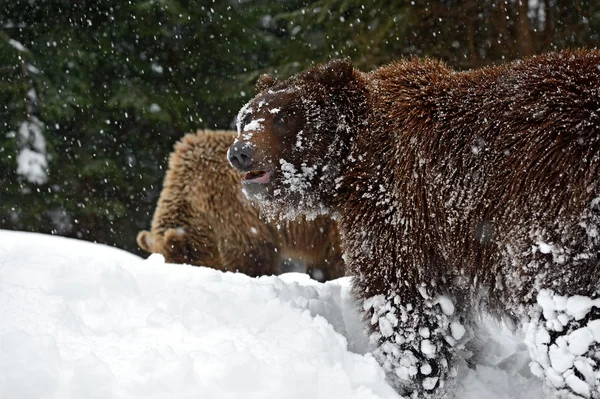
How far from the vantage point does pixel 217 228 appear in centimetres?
685

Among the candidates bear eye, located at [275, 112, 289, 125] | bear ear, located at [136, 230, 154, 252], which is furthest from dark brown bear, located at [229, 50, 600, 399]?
bear ear, located at [136, 230, 154, 252]

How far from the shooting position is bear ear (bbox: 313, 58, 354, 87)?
3.63m

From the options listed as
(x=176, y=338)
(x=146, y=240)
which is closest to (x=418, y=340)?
(x=176, y=338)

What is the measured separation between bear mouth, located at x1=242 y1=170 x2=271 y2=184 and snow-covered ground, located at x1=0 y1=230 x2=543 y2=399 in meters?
0.68

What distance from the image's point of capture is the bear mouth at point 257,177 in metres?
3.56

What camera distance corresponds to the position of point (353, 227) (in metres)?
3.45

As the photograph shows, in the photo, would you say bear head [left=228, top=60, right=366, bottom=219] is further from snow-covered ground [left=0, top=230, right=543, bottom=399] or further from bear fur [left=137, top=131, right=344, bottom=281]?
bear fur [left=137, top=131, right=344, bottom=281]

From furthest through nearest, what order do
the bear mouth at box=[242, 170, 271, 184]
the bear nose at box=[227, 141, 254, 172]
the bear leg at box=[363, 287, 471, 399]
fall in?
the bear mouth at box=[242, 170, 271, 184] → the bear nose at box=[227, 141, 254, 172] → the bear leg at box=[363, 287, 471, 399]

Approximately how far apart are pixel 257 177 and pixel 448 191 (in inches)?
41.8

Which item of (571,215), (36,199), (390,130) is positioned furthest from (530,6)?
(36,199)

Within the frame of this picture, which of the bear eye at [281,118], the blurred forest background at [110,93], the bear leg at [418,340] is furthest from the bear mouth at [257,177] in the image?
the blurred forest background at [110,93]

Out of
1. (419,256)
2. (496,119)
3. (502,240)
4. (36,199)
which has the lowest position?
(36,199)

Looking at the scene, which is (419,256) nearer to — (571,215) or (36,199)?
(571,215)

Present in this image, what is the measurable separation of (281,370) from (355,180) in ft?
3.59
